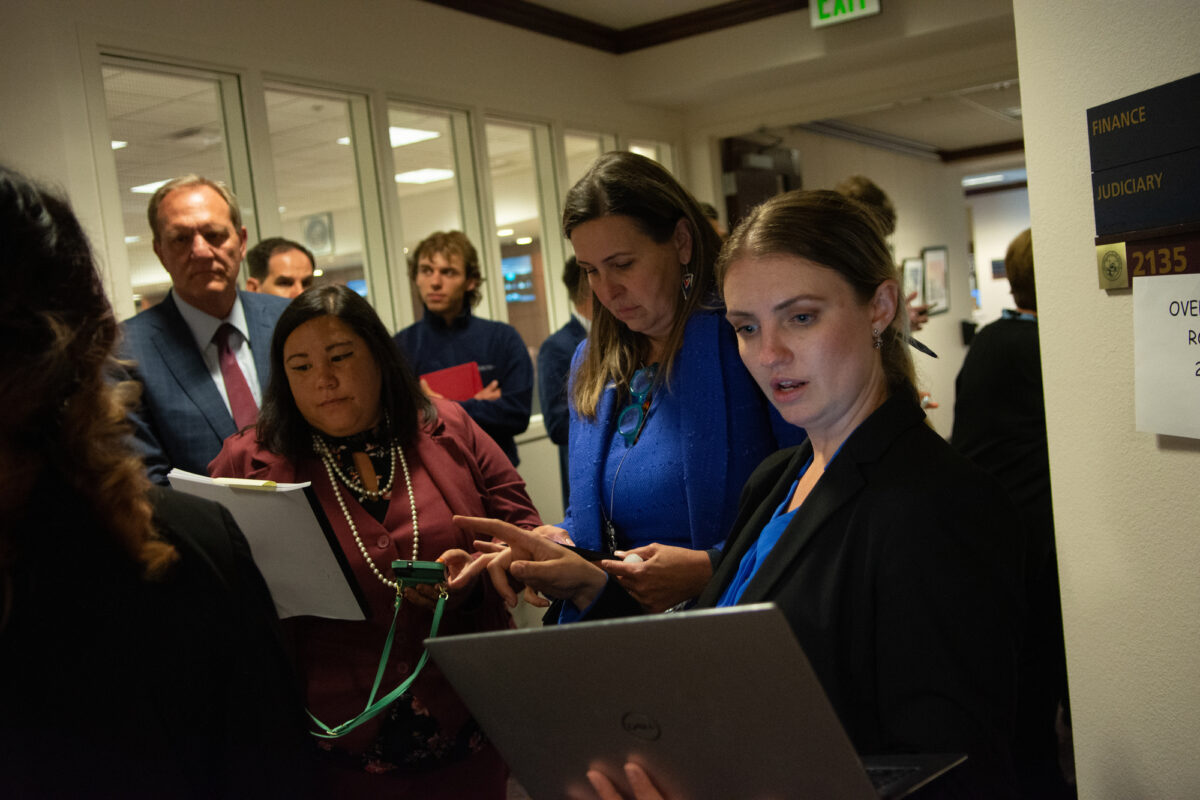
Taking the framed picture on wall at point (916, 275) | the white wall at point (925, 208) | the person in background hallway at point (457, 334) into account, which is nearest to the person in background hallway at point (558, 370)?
the person in background hallway at point (457, 334)

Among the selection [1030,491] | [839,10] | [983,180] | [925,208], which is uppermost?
[839,10]

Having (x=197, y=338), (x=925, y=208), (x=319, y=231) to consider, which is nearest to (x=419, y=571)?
(x=197, y=338)

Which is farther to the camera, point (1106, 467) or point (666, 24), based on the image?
point (666, 24)

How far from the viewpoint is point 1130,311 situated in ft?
5.20

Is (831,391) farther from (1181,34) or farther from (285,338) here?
(285,338)

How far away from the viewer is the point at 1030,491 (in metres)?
3.00

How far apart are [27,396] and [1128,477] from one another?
165 centimetres

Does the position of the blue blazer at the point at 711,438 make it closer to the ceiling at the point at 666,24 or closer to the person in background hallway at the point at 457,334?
the person in background hallway at the point at 457,334

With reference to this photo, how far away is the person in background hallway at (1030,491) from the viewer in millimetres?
2969

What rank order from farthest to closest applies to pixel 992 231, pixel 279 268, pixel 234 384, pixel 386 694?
1. pixel 992 231
2. pixel 279 268
3. pixel 234 384
4. pixel 386 694

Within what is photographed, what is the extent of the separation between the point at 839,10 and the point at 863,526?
5.07 metres

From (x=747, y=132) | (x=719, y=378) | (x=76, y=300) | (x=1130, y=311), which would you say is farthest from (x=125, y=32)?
(x=747, y=132)

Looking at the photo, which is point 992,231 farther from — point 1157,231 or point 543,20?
point 1157,231

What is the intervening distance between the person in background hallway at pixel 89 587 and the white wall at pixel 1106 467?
1.46 m
